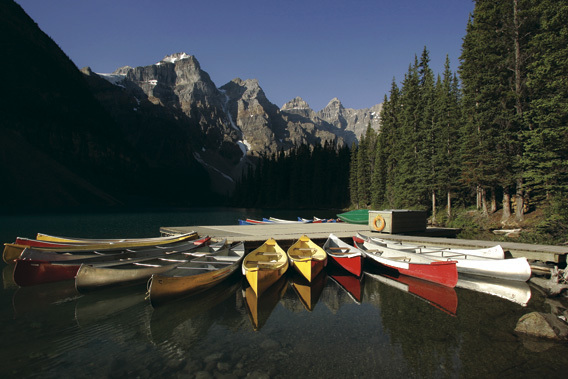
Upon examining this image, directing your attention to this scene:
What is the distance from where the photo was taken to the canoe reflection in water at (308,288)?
1083 centimetres

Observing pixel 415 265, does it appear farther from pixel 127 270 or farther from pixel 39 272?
pixel 39 272

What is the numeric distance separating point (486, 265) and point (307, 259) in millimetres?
7898

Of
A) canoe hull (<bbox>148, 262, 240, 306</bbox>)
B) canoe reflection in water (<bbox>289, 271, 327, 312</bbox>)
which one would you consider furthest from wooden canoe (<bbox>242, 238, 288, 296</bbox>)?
canoe hull (<bbox>148, 262, 240, 306</bbox>)

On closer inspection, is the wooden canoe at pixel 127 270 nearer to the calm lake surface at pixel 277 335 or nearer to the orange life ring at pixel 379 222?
the calm lake surface at pixel 277 335

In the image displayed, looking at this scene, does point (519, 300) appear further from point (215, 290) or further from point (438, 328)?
point (215, 290)

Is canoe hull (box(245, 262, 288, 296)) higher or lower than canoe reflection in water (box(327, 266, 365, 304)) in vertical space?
higher

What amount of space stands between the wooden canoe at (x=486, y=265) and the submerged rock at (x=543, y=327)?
3.90m

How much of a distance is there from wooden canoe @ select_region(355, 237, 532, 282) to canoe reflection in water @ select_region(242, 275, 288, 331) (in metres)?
6.65

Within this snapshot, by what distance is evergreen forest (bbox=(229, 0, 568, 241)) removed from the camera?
1745 centimetres

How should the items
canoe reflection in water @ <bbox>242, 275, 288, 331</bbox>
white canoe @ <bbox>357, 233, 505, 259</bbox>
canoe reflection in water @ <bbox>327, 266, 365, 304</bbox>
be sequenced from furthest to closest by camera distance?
white canoe @ <bbox>357, 233, 505, 259</bbox> → canoe reflection in water @ <bbox>327, 266, 365, 304</bbox> → canoe reflection in water @ <bbox>242, 275, 288, 331</bbox>

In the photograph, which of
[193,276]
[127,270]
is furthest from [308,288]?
[127,270]

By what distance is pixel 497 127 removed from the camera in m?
24.2

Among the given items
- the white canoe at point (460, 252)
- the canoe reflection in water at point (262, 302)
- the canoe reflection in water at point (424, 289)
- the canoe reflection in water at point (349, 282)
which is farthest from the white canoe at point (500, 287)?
the canoe reflection in water at point (262, 302)

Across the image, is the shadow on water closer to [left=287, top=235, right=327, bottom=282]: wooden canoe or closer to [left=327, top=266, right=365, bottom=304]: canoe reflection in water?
[left=327, top=266, right=365, bottom=304]: canoe reflection in water
